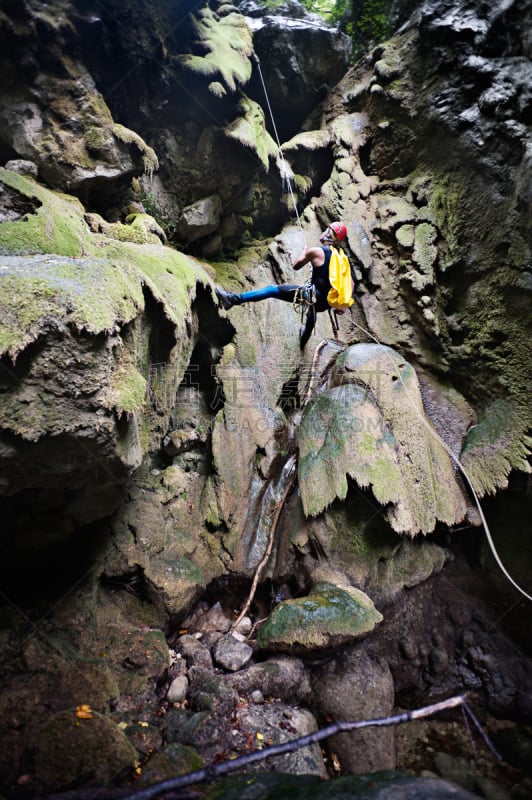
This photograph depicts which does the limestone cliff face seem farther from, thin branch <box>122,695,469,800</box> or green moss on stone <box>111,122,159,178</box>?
thin branch <box>122,695,469,800</box>

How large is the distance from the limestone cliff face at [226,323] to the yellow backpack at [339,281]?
1362 mm

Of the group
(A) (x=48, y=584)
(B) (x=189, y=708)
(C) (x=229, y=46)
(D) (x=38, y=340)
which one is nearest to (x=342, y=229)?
(D) (x=38, y=340)

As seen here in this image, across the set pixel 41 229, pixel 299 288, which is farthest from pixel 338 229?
pixel 41 229

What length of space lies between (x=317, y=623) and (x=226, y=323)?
17.2 ft

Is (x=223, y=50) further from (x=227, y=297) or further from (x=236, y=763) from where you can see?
(x=236, y=763)

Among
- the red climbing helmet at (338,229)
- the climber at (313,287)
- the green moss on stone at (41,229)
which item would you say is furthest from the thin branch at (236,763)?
the red climbing helmet at (338,229)

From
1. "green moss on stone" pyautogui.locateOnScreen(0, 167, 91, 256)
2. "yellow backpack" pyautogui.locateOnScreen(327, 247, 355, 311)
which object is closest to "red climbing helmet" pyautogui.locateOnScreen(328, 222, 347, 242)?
"yellow backpack" pyautogui.locateOnScreen(327, 247, 355, 311)

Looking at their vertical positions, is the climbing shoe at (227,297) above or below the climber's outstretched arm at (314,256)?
above

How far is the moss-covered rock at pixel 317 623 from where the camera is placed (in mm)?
4070

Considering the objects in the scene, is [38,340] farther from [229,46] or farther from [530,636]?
[229,46]

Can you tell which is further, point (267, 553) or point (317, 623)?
point (267, 553)

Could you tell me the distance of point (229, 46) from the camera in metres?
7.27

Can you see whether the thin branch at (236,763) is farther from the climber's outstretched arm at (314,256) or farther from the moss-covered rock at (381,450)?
the climber's outstretched arm at (314,256)

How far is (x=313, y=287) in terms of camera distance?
18.9 feet
